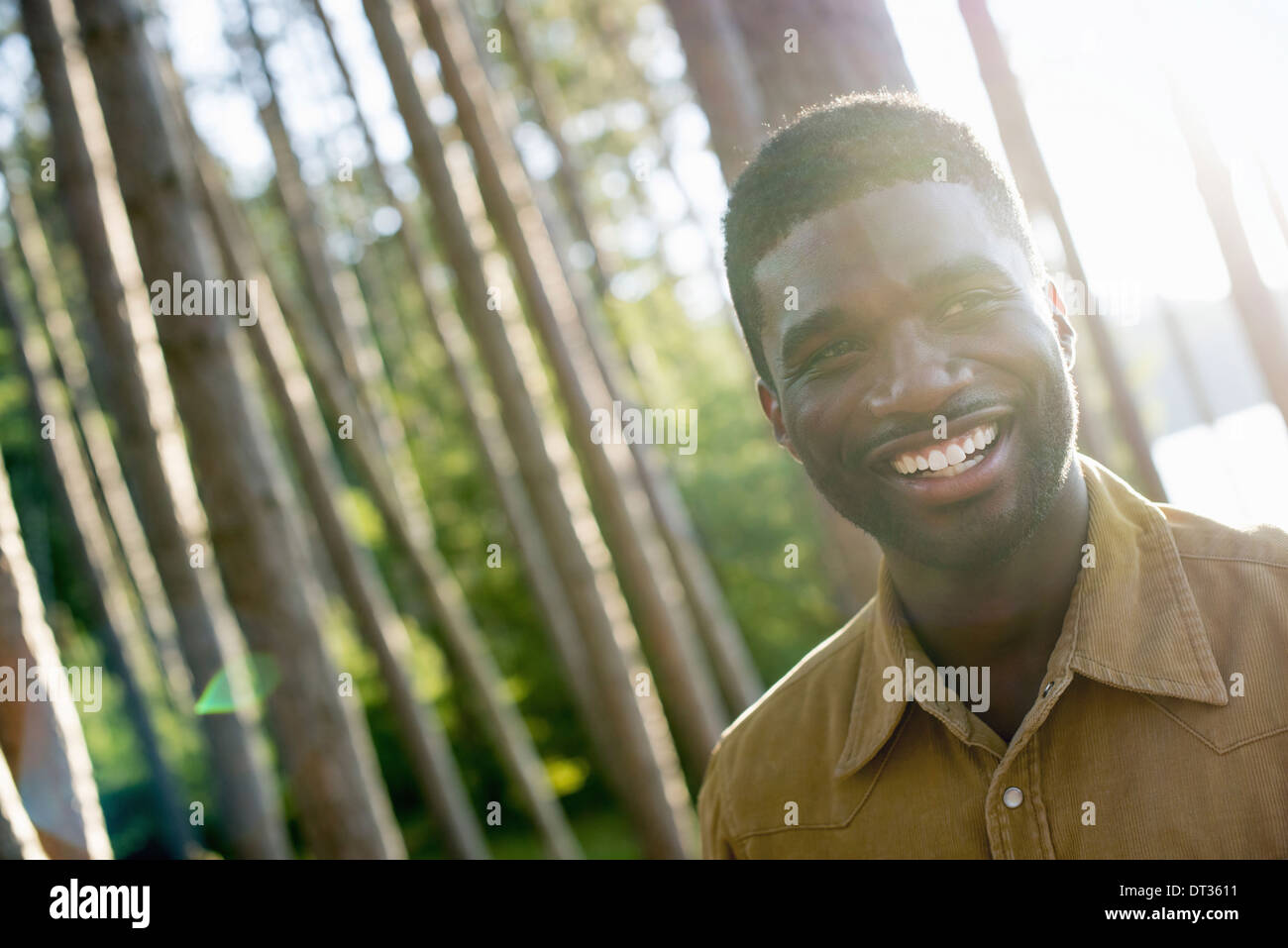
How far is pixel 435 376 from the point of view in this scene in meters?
18.5

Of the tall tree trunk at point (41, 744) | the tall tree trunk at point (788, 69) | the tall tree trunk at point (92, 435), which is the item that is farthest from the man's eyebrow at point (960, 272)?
the tall tree trunk at point (92, 435)

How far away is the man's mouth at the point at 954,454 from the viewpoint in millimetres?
1754

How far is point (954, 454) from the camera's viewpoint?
1.76 metres

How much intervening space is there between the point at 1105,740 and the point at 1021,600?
27 centimetres

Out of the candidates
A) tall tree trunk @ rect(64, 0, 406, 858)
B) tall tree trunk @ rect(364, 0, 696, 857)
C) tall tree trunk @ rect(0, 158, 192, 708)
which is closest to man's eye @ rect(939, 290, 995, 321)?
tall tree trunk @ rect(64, 0, 406, 858)

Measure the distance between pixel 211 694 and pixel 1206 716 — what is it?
6.03 m

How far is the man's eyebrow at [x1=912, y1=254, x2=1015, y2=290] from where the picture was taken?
1.75 metres

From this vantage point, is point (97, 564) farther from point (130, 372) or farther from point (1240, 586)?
point (1240, 586)

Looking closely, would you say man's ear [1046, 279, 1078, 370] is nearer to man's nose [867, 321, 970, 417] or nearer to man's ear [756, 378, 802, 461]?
man's nose [867, 321, 970, 417]

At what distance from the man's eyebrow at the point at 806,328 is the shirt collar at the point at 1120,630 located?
1.85ft

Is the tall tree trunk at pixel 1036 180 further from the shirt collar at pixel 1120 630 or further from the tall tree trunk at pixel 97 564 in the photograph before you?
the tall tree trunk at pixel 97 564

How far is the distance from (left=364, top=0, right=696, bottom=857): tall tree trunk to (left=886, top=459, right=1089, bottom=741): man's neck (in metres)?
4.31

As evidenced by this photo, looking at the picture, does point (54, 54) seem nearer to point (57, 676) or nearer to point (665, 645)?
point (57, 676)
